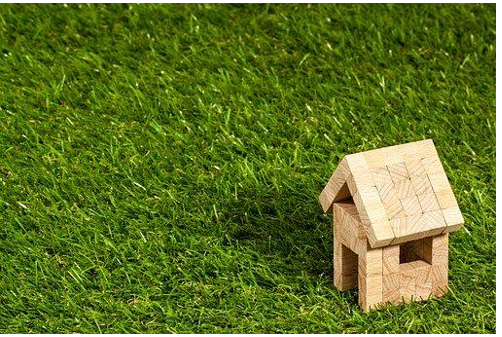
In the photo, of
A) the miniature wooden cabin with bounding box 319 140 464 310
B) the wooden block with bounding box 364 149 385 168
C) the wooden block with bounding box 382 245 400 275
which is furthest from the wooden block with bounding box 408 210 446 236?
the wooden block with bounding box 364 149 385 168

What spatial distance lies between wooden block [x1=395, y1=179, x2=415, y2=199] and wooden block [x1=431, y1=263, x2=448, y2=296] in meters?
0.34

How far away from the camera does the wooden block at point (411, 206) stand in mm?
4555

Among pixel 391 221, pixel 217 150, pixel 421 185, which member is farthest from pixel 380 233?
pixel 217 150

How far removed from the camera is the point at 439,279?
4766 mm

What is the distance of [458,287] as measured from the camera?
4863mm

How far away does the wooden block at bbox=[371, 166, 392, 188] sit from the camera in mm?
4539

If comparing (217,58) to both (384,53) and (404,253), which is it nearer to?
(384,53)

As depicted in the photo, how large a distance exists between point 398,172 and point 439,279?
49 centimetres

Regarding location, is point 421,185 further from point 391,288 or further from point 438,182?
point 391,288

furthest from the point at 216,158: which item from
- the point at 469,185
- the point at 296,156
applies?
the point at 469,185

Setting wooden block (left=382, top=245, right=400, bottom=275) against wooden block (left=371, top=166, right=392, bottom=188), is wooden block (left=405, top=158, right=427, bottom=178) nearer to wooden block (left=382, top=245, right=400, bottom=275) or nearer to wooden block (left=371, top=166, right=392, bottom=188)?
wooden block (left=371, top=166, right=392, bottom=188)

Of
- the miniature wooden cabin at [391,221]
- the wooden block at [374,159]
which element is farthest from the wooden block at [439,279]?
the wooden block at [374,159]

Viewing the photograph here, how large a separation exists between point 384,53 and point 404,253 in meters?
1.69

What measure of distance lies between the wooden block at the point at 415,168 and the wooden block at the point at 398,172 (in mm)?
16
